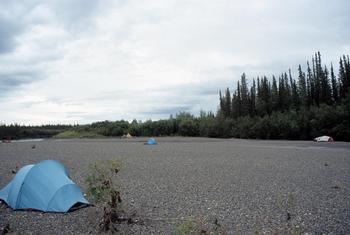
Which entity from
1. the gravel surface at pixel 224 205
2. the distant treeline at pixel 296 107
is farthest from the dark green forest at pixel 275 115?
the gravel surface at pixel 224 205

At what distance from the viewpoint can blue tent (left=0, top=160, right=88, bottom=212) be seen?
7645 millimetres

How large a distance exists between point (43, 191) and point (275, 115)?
62265 millimetres

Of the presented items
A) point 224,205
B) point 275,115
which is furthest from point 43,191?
point 275,115

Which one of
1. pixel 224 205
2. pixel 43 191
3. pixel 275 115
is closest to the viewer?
pixel 43 191

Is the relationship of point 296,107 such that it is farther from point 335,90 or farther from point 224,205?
point 224,205

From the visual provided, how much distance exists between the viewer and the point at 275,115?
6575 centimetres

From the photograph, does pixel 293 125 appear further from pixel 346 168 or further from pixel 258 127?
pixel 346 168

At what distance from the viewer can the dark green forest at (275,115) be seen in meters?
51.1

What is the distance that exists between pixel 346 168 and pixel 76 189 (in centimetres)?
1235

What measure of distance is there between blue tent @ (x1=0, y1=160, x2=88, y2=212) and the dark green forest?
44557mm

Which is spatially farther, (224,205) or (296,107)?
(296,107)

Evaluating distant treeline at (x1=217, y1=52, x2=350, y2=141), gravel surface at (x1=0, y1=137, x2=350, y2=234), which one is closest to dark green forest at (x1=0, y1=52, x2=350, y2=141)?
distant treeline at (x1=217, y1=52, x2=350, y2=141)

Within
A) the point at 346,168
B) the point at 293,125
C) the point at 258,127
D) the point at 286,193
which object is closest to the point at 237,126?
→ the point at 258,127

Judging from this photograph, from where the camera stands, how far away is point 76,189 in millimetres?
8039
